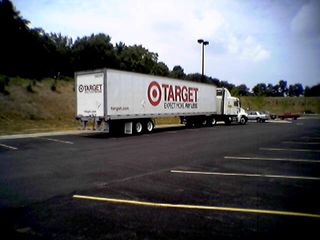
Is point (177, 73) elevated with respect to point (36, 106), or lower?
elevated

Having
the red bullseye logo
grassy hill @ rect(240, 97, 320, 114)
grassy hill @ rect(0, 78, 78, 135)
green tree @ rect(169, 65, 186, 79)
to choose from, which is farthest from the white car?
grassy hill @ rect(240, 97, 320, 114)

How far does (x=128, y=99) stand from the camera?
796 inches

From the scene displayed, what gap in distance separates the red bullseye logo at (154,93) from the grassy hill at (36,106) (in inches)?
326

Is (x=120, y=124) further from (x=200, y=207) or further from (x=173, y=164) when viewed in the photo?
(x=200, y=207)

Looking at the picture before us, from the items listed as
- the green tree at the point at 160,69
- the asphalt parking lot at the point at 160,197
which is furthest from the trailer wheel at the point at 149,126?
the green tree at the point at 160,69

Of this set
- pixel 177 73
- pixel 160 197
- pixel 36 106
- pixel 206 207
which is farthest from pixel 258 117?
pixel 177 73

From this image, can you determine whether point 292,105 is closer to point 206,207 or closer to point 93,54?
point 93,54

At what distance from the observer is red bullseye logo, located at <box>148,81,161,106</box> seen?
2222cm

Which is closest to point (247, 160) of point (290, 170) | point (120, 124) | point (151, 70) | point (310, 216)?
point (290, 170)

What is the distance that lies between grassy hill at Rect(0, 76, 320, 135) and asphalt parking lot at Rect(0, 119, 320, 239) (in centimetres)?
1551

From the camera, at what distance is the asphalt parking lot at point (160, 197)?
4.72 metres

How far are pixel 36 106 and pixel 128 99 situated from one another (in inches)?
636

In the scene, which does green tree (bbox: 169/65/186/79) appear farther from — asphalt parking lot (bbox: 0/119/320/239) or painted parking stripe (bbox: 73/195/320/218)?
painted parking stripe (bbox: 73/195/320/218)

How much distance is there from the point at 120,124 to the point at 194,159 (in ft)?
35.5
